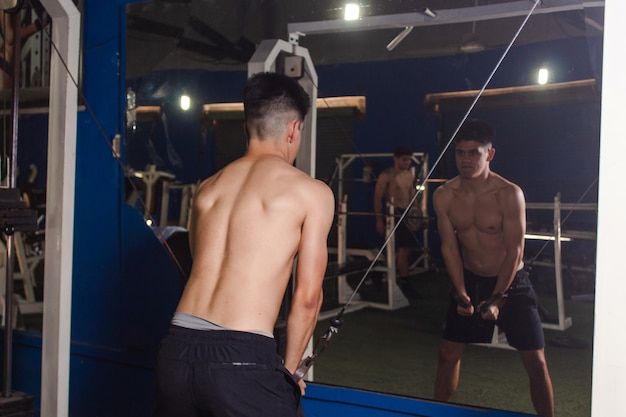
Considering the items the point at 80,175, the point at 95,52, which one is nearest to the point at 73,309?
the point at 80,175

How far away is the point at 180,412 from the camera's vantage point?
2.07 m

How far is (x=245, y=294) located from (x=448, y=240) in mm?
1046

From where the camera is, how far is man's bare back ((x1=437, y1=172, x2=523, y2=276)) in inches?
105

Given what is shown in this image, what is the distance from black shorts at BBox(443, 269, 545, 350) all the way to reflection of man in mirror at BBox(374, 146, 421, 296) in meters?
0.25

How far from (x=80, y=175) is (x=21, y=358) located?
1.20m

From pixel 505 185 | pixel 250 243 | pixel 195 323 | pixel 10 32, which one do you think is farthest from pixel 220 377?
pixel 10 32

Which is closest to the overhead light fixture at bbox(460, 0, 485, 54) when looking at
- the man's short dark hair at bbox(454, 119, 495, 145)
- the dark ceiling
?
the dark ceiling

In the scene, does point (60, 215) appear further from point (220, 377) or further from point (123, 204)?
point (220, 377)

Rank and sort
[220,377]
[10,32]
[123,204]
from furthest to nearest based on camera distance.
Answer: [10,32] < [123,204] < [220,377]

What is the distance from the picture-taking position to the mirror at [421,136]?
8.21 feet

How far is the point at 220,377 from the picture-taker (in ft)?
6.58

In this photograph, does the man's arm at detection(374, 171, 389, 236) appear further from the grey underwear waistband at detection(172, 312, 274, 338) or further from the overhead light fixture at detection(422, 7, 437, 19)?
the grey underwear waistband at detection(172, 312, 274, 338)

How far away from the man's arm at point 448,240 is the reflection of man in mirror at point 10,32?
86.4 inches

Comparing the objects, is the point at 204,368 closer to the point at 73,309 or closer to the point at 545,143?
the point at 545,143
